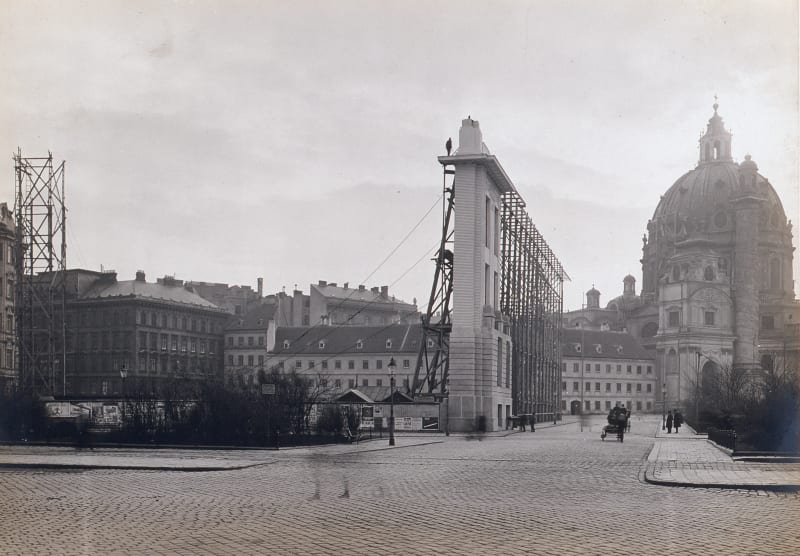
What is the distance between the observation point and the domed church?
5620 inches

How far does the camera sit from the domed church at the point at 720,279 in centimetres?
14275

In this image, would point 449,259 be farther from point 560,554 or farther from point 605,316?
point 605,316

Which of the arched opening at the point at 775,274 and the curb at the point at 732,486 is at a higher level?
the arched opening at the point at 775,274

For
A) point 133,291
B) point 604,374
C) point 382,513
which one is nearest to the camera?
point 382,513

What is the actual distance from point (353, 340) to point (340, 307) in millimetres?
18211

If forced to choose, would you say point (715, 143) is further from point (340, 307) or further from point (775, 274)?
point (340, 307)

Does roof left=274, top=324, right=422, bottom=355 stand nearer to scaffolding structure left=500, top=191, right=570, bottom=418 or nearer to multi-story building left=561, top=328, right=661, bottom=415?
scaffolding structure left=500, top=191, right=570, bottom=418

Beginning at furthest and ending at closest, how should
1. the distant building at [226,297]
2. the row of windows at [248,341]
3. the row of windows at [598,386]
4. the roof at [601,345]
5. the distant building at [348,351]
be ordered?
the roof at [601,345] → the row of windows at [598,386] → the distant building at [226,297] → the row of windows at [248,341] → the distant building at [348,351]

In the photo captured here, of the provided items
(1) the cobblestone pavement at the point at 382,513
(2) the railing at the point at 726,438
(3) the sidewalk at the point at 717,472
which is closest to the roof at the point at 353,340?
(2) the railing at the point at 726,438

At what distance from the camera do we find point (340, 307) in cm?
13575

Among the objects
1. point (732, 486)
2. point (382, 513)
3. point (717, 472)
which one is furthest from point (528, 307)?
point (382, 513)

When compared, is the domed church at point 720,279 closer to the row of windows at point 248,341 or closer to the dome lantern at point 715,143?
the dome lantern at point 715,143

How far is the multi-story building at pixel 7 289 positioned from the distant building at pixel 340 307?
50056 millimetres

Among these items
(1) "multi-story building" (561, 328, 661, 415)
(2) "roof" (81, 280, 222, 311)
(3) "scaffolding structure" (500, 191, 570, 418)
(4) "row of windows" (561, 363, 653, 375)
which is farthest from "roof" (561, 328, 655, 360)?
(2) "roof" (81, 280, 222, 311)
